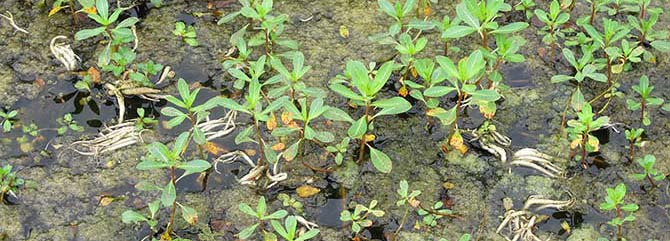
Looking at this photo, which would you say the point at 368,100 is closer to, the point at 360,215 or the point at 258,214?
the point at 360,215

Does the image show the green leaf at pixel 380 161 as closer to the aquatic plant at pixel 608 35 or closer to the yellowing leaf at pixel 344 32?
the yellowing leaf at pixel 344 32

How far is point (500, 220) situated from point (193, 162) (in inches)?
56.8

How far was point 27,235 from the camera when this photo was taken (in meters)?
3.49

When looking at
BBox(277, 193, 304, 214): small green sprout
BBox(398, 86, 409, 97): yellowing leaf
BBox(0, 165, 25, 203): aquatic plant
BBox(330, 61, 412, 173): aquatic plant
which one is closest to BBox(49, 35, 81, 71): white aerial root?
BBox(0, 165, 25, 203): aquatic plant

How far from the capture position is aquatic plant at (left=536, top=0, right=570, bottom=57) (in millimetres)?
4023

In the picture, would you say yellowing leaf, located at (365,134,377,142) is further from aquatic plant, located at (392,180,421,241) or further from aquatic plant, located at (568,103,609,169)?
aquatic plant, located at (568,103,609,169)

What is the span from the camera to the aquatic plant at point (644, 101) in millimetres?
3797

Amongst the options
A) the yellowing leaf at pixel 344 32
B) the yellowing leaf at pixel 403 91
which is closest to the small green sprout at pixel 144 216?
the yellowing leaf at pixel 403 91

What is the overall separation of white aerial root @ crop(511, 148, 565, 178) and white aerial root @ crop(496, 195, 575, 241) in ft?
0.52

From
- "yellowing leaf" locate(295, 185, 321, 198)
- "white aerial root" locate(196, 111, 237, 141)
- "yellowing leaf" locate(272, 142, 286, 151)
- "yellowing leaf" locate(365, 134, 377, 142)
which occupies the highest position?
"white aerial root" locate(196, 111, 237, 141)

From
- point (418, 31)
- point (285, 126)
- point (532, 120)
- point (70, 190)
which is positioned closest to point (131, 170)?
point (70, 190)

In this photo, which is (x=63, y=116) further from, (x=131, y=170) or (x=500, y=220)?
(x=500, y=220)

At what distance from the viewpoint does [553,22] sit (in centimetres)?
405

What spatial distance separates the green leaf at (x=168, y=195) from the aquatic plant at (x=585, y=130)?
6.19 ft
